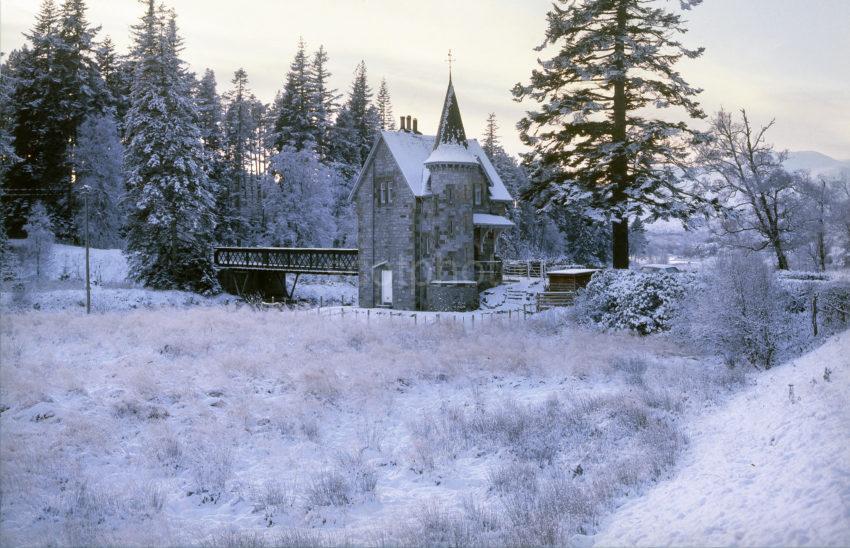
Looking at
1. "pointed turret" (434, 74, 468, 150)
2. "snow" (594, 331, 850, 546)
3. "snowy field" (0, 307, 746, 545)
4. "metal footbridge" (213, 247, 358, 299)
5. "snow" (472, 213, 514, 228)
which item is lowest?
"snowy field" (0, 307, 746, 545)

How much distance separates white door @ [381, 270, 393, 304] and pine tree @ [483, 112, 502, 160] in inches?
1462

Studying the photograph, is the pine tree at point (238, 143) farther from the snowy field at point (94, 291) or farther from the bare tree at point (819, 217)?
the bare tree at point (819, 217)

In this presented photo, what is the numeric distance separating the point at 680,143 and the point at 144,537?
22.8 meters

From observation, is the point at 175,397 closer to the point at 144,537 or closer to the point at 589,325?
the point at 144,537

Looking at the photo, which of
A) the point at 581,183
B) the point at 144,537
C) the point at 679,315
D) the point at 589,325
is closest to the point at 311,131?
the point at 581,183

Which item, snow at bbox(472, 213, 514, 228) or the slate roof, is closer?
the slate roof

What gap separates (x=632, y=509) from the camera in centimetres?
686

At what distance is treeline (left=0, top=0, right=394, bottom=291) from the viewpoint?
115ft

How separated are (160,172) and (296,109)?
61.5 feet

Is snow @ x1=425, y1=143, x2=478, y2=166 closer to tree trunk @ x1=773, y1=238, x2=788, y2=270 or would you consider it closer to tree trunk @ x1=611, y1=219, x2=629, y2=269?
tree trunk @ x1=611, y1=219, x2=629, y2=269

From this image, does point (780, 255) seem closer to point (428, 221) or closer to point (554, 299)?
point (554, 299)

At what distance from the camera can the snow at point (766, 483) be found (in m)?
4.93

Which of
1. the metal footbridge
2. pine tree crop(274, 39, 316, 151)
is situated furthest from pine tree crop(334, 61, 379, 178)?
the metal footbridge

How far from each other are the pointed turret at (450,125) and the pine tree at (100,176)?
25343 mm
